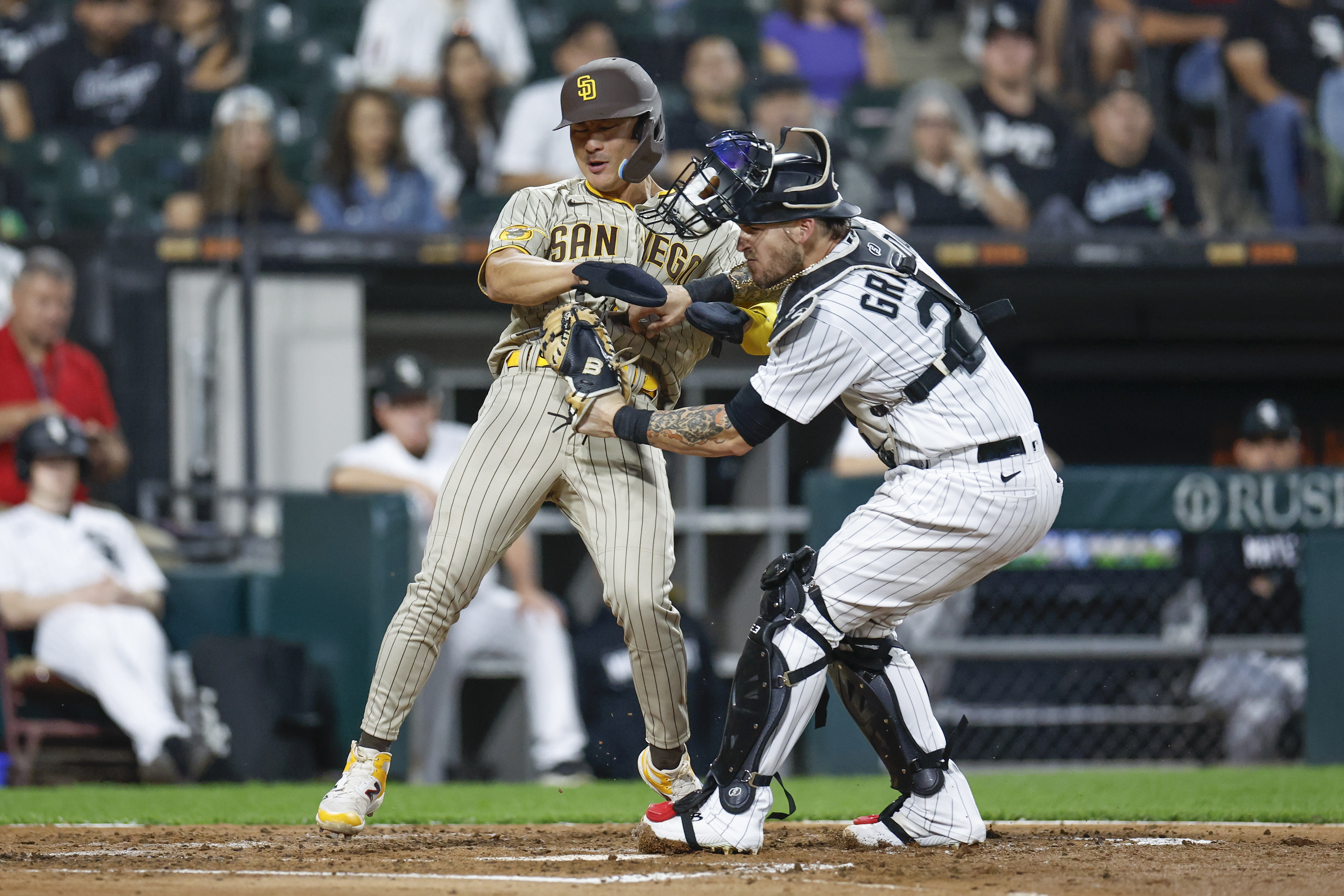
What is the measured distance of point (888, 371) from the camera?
3414 millimetres

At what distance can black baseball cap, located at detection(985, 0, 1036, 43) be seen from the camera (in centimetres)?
886

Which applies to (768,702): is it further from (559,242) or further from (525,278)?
(559,242)

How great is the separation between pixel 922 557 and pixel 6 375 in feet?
15.8

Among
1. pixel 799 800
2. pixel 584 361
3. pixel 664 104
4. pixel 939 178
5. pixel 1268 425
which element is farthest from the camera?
pixel 664 104

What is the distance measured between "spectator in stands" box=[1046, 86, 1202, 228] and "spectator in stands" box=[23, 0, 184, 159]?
15.4ft

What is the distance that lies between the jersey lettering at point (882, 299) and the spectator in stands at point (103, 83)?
621 cm

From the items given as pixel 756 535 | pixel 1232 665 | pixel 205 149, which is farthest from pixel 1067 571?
pixel 205 149

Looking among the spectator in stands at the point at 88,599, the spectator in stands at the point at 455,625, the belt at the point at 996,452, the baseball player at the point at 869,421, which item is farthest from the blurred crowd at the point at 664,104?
the belt at the point at 996,452

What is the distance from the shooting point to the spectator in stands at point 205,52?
28.6ft

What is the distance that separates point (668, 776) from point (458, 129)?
17.1ft

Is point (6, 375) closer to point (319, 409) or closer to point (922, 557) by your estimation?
point (319, 409)

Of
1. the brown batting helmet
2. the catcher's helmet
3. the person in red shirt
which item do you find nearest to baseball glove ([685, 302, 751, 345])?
the brown batting helmet

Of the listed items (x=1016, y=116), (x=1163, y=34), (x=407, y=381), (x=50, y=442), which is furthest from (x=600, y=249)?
(x=1163, y=34)

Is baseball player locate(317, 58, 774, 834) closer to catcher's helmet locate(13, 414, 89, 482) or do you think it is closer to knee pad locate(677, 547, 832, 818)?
knee pad locate(677, 547, 832, 818)
